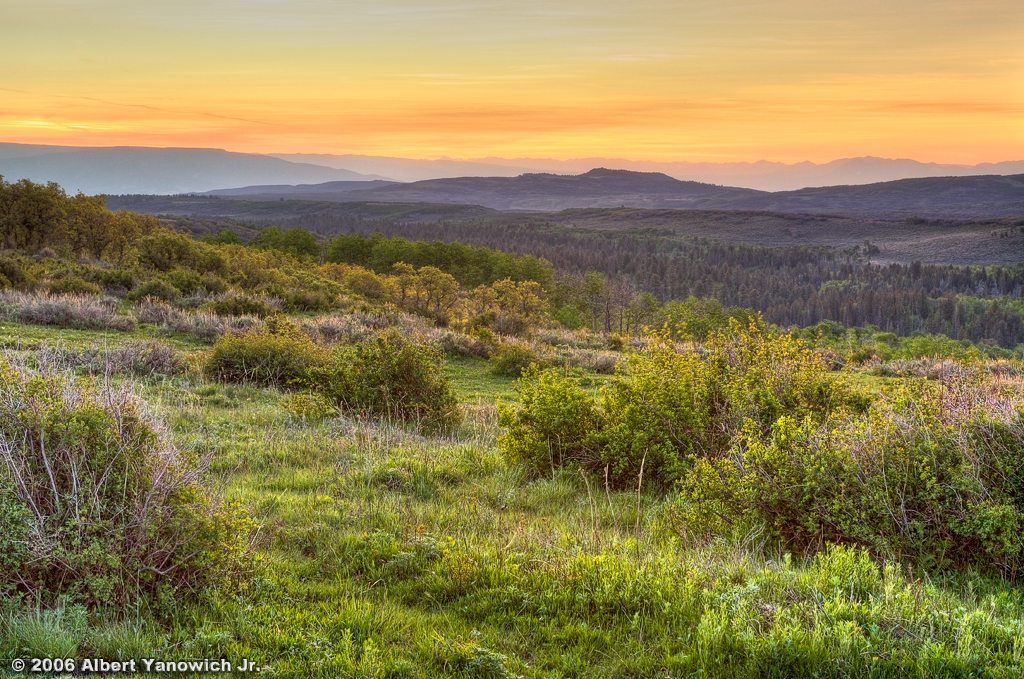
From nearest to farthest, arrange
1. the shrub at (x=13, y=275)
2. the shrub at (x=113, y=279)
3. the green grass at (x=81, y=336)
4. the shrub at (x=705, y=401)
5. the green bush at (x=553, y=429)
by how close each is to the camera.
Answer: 1. the shrub at (x=705, y=401)
2. the green bush at (x=553, y=429)
3. the green grass at (x=81, y=336)
4. the shrub at (x=13, y=275)
5. the shrub at (x=113, y=279)

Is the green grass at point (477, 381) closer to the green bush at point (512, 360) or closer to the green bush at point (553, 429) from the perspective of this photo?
the green bush at point (512, 360)

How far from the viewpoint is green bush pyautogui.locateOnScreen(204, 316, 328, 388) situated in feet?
35.9

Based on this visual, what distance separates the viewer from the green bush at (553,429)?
6.79 meters

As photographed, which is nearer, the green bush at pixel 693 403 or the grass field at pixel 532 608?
the grass field at pixel 532 608

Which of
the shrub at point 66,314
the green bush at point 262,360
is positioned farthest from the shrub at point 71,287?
the green bush at point 262,360

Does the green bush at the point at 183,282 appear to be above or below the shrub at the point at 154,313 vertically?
above

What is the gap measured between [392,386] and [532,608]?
6050 mm

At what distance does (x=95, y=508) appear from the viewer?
3.36 m

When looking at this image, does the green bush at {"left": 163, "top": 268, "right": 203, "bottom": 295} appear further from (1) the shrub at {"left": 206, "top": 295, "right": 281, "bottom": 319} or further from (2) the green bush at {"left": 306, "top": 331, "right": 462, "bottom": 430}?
(2) the green bush at {"left": 306, "top": 331, "right": 462, "bottom": 430}

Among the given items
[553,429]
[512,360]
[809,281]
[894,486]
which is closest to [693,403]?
[553,429]

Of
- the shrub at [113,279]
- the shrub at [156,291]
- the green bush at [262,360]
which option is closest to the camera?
the green bush at [262,360]

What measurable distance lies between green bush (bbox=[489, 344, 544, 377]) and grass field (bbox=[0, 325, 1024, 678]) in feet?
32.9

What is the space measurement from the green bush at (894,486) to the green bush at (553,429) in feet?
6.22

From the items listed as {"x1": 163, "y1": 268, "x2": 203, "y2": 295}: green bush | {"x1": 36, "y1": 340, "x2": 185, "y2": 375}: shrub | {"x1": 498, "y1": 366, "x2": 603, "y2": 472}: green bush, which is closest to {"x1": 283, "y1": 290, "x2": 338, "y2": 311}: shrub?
{"x1": 163, "y1": 268, "x2": 203, "y2": 295}: green bush
